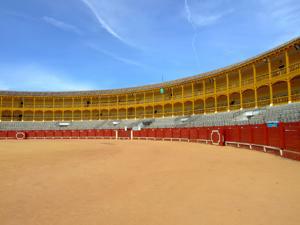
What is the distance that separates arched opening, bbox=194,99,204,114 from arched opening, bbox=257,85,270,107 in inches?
357

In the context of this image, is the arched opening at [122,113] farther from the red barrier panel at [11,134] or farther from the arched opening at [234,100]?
the arched opening at [234,100]

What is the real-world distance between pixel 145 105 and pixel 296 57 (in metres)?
24.3

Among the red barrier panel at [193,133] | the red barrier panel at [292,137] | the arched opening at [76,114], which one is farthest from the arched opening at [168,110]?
the red barrier panel at [292,137]

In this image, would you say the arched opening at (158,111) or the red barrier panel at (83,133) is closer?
the arched opening at (158,111)

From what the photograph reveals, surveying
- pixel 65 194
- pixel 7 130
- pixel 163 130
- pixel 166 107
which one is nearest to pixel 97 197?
pixel 65 194

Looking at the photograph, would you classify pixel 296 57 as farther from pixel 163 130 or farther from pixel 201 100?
pixel 163 130

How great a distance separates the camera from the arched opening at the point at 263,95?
2429cm

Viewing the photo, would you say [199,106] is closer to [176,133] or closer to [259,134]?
[176,133]

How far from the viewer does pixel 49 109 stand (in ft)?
150

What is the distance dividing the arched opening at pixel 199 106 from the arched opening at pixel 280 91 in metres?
11.2

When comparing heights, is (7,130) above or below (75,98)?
below

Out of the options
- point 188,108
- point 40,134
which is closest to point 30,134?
point 40,134

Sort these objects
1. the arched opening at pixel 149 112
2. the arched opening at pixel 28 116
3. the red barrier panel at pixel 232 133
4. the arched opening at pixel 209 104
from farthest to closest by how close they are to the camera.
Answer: the arched opening at pixel 28 116
the arched opening at pixel 149 112
the arched opening at pixel 209 104
the red barrier panel at pixel 232 133

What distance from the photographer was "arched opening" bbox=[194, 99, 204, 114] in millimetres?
33594
